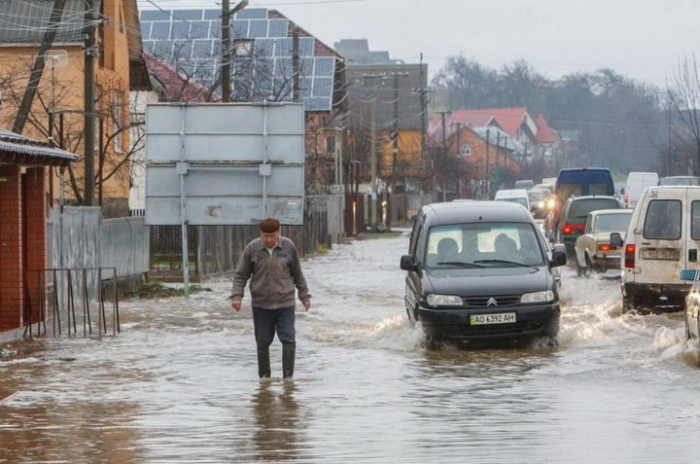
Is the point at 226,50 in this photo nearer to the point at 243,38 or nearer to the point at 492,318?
the point at 492,318

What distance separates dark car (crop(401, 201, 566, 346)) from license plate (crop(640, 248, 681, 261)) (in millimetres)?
3027

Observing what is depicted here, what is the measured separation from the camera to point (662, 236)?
75.5 ft

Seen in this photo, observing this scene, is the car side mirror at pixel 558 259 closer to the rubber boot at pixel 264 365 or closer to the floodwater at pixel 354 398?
the floodwater at pixel 354 398

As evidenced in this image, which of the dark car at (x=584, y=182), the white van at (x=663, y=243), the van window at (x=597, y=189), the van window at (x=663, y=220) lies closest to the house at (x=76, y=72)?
the dark car at (x=584, y=182)

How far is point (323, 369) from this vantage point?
17141mm

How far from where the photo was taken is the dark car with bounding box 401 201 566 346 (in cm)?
1827

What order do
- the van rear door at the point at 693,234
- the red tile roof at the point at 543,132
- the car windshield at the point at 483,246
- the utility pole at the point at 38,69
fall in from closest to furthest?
the car windshield at the point at 483,246 < the van rear door at the point at 693,234 < the utility pole at the point at 38,69 < the red tile roof at the point at 543,132

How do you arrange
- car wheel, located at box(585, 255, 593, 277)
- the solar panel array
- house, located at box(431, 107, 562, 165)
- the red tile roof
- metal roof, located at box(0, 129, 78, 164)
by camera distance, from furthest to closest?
the red tile roof
house, located at box(431, 107, 562, 165)
the solar panel array
car wheel, located at box(585, 255, 593, 277)
metal roof, located at box(0, 129, 78, 164)

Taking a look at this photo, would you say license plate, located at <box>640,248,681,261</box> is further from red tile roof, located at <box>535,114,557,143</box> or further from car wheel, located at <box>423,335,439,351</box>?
red tile roof, located at <box>535,114,557,143</box>

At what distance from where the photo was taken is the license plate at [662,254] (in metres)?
Answer: 22.9

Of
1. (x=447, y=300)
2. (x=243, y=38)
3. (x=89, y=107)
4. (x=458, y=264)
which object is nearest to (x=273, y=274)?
(x=447, y=300)

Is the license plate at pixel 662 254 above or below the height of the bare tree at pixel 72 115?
below

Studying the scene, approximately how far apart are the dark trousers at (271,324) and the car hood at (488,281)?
290 cm

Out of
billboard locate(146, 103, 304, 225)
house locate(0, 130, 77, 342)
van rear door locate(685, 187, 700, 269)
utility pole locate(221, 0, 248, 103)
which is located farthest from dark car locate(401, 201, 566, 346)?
utility pole locate(221, 0, 248, 103)
